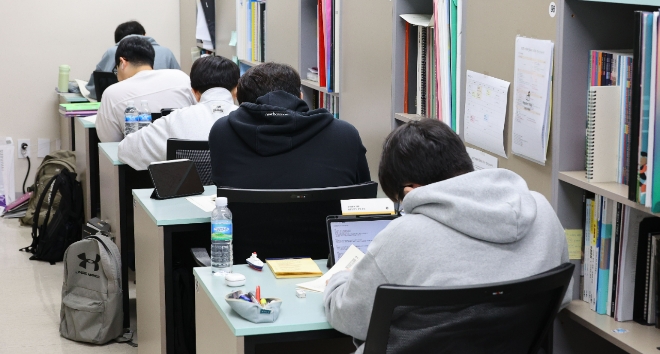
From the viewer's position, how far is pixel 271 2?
4469 mm

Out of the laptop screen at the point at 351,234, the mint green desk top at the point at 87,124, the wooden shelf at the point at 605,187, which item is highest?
the wooden shelf at the point at 605,187

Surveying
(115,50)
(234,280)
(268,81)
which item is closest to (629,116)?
(234,280)

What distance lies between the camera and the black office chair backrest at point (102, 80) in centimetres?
537

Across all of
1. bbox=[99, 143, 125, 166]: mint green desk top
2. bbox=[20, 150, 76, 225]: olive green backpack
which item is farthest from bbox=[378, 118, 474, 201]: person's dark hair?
bbox=[20, 150, 76, 225]: olive green backpack

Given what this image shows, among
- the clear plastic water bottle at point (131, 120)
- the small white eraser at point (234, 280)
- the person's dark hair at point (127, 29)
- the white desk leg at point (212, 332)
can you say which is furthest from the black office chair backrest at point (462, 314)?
the person's dark hair at point (127, 29)

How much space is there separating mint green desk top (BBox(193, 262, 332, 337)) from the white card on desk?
191 mm

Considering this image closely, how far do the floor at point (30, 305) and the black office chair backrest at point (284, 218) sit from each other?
55.1 inches

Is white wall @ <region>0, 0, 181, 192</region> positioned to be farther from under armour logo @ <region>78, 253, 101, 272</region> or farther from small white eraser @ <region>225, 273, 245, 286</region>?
small white eraser @ <region>225, 273, 245, 286</region>

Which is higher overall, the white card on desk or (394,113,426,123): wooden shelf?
(394,113,426,123): wooden shelf

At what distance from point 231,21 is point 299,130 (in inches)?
119

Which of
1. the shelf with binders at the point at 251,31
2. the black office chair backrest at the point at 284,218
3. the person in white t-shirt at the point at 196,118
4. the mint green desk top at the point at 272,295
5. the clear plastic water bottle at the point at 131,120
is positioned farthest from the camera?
the shelf with binders at the point at 251,31

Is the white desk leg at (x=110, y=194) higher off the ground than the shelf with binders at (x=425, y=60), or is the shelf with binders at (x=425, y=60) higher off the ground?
the shelf with binders at (x=425, y=60)

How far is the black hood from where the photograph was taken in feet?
8.40

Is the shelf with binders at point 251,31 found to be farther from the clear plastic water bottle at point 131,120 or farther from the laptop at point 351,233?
the laptop at point 351,233
